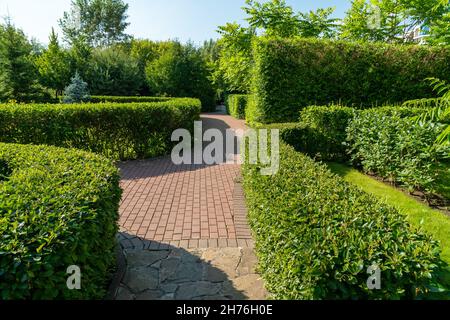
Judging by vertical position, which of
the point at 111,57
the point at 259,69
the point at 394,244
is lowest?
the point at 394,244

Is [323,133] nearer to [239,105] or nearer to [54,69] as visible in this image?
[239,105]

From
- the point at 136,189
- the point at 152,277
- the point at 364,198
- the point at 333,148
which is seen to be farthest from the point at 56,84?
the point at 364,198

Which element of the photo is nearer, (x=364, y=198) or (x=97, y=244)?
(x=97, y=244)

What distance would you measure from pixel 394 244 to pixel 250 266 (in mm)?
2028

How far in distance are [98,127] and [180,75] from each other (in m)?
20.6

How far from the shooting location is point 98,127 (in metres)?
8.68

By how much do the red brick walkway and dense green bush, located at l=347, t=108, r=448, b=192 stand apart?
339cm

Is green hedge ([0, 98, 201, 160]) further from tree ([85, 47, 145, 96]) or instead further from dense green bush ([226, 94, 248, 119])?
tree ([85, 47, 145, 96])

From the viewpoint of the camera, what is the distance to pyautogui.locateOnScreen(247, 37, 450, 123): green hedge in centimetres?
1068

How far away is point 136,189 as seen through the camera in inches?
256

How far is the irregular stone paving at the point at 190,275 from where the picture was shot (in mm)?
3199
